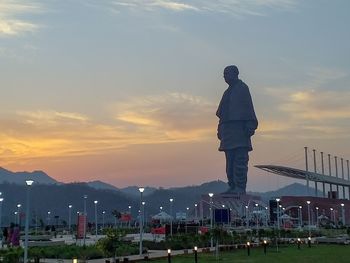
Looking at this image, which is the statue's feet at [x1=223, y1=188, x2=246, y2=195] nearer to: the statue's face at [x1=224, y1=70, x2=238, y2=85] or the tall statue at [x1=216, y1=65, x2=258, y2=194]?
the tall statue at [x1=216, y1=65, x2=258, y2=194]

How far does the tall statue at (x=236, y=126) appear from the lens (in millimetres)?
155875

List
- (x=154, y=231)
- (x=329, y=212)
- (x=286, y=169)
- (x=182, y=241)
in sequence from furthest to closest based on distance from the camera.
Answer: (x=286, y=169) → (x=329, y=212) → (x=154, y=231) → (x=182, y=241)

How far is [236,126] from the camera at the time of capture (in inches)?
6181

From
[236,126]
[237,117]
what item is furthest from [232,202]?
[237,117]

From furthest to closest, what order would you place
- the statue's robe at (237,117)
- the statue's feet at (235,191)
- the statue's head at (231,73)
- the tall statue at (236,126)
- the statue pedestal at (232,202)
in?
1. the statue's feet at (235,191)
2. the statue's head at (231,73)
3. the tall statue at (236,126)
4. the statue's robe at (237,117)
5. the statue pedestal at (232,202)

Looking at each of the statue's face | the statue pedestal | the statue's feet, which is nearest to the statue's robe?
the statue's face

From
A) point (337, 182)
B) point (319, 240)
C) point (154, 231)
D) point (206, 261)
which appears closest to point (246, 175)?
point (337, 182)

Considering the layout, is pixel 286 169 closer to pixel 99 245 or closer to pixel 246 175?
pixel 246 175

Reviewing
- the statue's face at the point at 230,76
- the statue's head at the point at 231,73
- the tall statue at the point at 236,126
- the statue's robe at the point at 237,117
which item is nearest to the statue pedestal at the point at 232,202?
the tall statue at the point at 236,126

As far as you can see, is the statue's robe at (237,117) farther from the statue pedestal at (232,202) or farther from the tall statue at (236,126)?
the statue pedestal at (232,202)

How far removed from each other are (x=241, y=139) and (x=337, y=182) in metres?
41.9

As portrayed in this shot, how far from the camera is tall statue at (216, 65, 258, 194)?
156m

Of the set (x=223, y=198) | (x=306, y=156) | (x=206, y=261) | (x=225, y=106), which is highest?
(x=225, y=106)

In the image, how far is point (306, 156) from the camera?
174m
